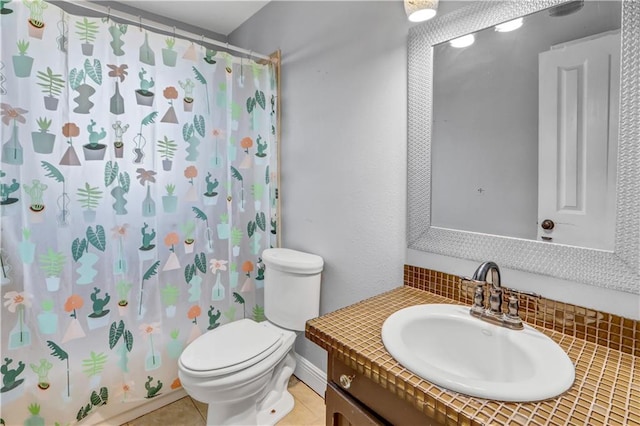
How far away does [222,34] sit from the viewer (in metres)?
2.55

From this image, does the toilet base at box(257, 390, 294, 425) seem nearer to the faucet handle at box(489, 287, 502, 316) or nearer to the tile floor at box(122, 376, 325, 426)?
the tile floor at box(122, 376, 325, 426)

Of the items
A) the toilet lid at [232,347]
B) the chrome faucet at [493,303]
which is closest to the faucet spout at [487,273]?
the chrome faucet at [493,303]

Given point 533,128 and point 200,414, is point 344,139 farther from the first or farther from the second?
point 200,414

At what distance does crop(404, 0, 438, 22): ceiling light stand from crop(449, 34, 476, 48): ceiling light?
13cm

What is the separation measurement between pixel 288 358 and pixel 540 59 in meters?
1.76

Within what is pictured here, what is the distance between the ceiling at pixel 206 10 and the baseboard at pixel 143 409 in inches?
95.8

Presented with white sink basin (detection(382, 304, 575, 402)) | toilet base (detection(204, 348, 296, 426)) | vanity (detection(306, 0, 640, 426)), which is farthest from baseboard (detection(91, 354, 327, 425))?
white sink basin (detection(382, 304, 575, 402))

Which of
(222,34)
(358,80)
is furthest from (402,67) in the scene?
(222,34)

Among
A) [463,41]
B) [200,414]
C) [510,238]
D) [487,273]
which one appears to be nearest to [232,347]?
[200,414]

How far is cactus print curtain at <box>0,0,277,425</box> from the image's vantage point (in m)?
1.32

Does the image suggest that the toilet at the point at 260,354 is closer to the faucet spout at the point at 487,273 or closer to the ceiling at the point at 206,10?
the faucet spout at the point at 487,273

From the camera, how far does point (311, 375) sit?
1.89 meters

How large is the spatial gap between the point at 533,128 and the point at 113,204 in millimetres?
1747

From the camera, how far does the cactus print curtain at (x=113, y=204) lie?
4.32 ft
